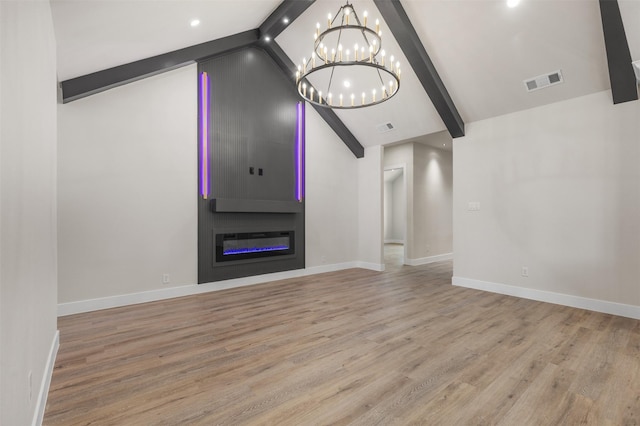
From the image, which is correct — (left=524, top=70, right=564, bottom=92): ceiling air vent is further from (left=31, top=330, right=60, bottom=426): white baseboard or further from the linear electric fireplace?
(left=31, top=330, right=60, bottom=426): white baseboard

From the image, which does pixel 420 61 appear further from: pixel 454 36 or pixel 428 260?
pixel 428 260

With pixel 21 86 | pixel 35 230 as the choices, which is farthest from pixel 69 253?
pixel 21 86

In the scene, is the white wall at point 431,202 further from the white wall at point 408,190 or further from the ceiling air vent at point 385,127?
the ceiling air vent at point 385,127

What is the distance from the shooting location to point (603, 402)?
2.06 metres

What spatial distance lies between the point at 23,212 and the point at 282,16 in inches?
176

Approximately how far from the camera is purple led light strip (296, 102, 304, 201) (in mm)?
6266

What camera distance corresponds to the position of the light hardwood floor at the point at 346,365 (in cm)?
195

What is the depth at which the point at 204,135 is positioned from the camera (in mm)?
4984

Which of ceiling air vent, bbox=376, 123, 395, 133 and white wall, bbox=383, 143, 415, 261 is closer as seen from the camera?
ceiling air vent, bbox=376, 123, 395, 133

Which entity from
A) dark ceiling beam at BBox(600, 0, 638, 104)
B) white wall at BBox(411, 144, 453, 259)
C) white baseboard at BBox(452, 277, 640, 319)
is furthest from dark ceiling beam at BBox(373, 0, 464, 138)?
white wall at BBox(411, 144, 453, 259)

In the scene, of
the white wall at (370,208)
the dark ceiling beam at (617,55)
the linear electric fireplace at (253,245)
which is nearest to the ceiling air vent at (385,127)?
the white wall at (370,208)

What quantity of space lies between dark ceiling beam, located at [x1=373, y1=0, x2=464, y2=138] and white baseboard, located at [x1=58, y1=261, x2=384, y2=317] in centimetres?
380

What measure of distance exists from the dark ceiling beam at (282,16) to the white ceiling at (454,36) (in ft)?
0.39

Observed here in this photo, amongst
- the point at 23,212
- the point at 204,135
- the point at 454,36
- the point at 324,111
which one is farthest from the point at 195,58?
the point at 23,212
